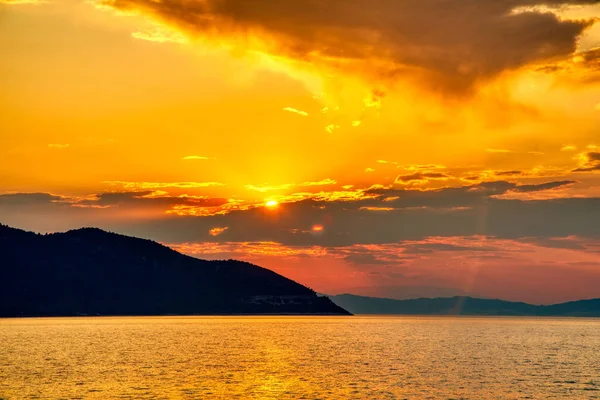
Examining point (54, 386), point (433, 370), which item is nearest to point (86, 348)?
point (54, 386)

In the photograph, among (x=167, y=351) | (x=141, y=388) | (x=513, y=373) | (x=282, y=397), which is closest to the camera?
(x=282, y=397)

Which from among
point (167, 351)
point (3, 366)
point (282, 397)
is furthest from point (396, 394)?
point (167, 351)

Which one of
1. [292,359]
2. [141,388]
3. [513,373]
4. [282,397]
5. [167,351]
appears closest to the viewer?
[282,397]

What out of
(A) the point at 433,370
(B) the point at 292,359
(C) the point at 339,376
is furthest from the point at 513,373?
(B) the point at 292,359

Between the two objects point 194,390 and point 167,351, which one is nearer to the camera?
point 194,390

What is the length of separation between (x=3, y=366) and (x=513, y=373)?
99443 mm

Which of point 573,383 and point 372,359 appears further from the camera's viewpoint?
point 372,359

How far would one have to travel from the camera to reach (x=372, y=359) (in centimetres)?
16538

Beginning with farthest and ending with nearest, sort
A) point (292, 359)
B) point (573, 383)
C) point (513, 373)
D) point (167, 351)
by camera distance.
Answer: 1. point (167, 351)
2. point (292, 359)
3. point (513, 373)
4. point (573, 383)

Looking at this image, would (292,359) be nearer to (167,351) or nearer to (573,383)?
(167,351)

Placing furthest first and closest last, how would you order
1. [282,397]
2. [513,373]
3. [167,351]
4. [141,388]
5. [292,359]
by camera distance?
[167,351], [292,359], [513,373], [141,388], [282,397]

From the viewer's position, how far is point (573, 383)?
122500mm

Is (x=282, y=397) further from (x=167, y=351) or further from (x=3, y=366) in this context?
(x=167, y=351)

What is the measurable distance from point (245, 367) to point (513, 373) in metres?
51.9
